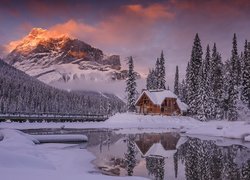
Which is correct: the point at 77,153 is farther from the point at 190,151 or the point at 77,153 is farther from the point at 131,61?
the point at 131,61

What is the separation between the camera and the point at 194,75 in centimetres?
8288

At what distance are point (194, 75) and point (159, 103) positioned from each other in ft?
38.5

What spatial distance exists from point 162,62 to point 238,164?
253 feet

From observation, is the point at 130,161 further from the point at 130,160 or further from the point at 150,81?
the point at 150,81

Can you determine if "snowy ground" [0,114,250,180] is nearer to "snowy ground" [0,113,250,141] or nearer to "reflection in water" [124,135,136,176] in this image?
"snowy ground" [0,113,250,141]

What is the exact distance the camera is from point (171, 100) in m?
84.9

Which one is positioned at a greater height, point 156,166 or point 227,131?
point 227,131

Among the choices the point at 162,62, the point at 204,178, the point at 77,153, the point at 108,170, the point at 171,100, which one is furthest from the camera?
the point at 162,62

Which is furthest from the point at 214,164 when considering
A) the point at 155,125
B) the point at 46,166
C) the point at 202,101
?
the point at 202,101

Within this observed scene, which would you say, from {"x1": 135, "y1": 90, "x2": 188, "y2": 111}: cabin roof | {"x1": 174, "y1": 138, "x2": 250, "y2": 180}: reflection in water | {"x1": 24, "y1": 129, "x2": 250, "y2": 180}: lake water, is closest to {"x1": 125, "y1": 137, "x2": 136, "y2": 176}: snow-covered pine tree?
{"x1": 24, "y1": 129, "x2": 250, "y2": 180}: lake water

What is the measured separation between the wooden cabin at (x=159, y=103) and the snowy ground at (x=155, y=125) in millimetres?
8178

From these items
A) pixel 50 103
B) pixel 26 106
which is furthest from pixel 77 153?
pixel 50 103

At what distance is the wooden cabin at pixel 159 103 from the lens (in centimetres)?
8294

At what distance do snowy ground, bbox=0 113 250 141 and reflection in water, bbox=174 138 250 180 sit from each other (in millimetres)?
19390
